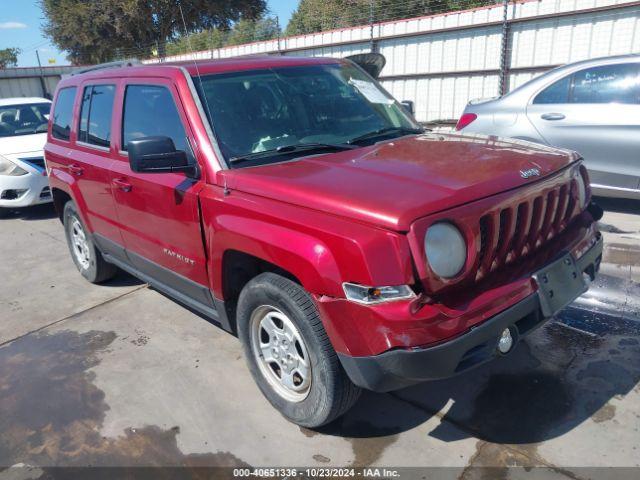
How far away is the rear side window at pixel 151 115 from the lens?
3279mm

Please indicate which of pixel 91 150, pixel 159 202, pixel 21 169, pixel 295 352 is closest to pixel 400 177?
pixel 295 352

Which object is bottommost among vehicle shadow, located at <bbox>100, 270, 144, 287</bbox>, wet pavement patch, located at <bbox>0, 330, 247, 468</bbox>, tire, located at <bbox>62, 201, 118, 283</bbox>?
vehicle shadow, located at <bbox>100, 270, 144, 287</bbox>

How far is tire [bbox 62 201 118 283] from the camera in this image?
4969 mm

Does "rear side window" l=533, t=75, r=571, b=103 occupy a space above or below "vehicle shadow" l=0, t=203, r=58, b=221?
above

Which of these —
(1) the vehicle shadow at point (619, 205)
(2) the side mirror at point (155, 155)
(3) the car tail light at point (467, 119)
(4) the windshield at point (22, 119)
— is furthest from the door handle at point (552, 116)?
(4) the windshield at point (22, 119)

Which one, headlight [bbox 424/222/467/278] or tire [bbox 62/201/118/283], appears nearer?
headlight [bbox 424/222/467/278]

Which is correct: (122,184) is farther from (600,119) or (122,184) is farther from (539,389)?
(600,119)

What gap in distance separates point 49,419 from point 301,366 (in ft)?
5.31

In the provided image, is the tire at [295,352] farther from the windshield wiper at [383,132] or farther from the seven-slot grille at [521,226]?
the windshield wiper at [383,132]

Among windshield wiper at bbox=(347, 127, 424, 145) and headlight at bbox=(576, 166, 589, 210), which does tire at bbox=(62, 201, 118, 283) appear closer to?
windshield wiper at bbox=(347, 127, 424, 145)

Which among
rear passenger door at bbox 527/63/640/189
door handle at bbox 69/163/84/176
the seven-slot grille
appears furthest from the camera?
rear passenger door at bbox 527/63/640/189

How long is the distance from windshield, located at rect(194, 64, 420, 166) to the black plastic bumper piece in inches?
52.8

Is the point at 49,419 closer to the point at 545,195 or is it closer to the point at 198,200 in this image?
the point at 198,200

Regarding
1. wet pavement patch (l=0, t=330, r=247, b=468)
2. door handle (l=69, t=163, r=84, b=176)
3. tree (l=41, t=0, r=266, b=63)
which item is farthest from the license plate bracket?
tree (l=41, t=0, r=266, b=63)
